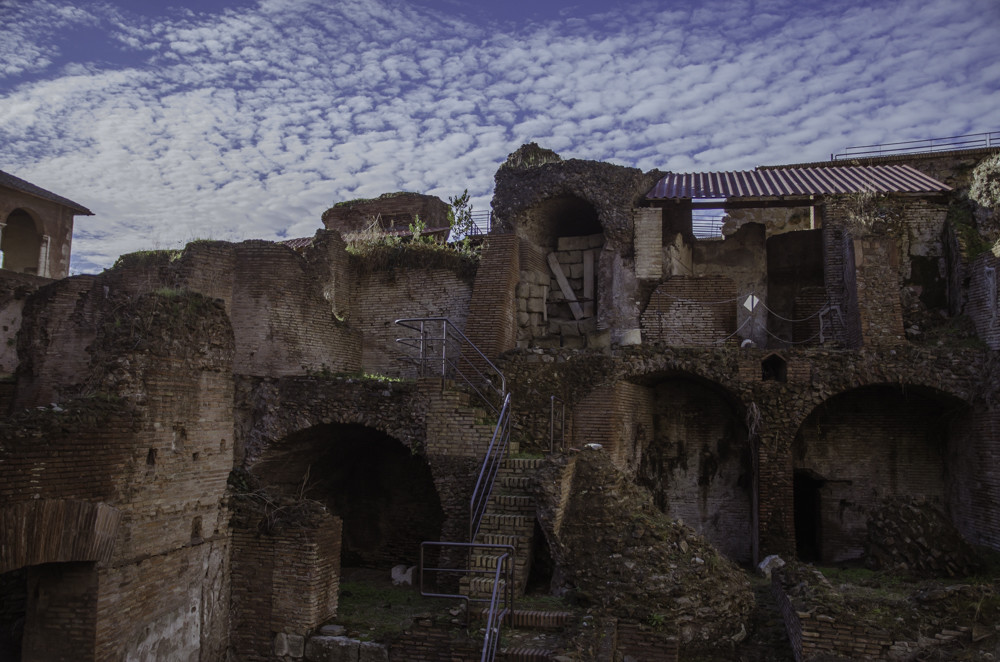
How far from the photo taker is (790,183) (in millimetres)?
16484

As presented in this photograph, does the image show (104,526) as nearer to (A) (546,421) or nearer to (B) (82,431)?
(B) (82,431)

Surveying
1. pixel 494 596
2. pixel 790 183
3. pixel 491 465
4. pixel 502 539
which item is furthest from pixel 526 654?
pixel 790 183

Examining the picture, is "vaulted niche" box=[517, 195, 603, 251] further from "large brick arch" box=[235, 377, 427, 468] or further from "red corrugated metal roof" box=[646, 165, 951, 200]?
"large brick arch" box=[235, 377, 427, 468]

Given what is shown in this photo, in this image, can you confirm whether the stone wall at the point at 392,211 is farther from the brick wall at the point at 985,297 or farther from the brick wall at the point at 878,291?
the brick wall at the point at 985,297

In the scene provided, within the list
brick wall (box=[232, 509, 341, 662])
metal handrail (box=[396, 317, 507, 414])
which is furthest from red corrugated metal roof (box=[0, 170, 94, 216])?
brick wall (box=[232, 509, 341, 662])

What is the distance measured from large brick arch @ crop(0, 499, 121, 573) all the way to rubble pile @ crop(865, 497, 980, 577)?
34.6 ft

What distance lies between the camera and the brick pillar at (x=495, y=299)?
14242mm

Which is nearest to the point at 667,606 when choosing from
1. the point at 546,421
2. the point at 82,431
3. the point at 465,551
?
the point at 465,551

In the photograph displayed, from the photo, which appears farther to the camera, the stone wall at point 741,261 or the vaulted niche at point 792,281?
the stone wall at point 741,261

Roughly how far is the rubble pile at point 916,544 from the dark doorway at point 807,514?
2.09m

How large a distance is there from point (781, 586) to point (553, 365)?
16.3ft

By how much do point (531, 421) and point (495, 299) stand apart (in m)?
3.09

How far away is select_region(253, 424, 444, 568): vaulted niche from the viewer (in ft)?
46.6

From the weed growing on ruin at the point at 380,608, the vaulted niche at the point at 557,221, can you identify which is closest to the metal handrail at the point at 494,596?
the weed growing on ruin at the point at 380,608
